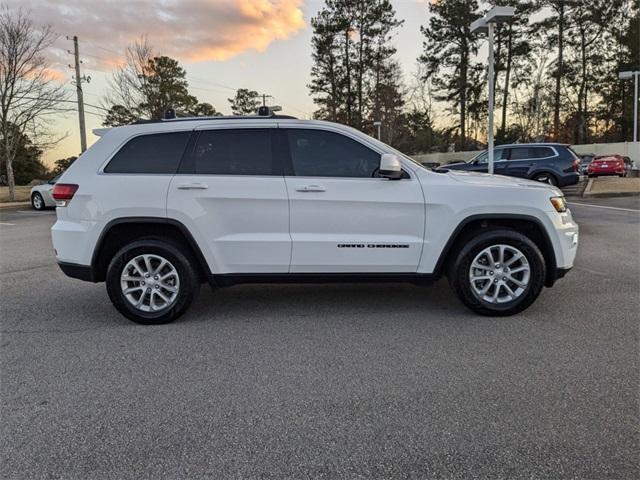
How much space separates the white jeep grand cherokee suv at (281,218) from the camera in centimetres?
446

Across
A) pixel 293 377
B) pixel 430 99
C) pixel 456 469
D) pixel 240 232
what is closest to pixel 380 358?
pixel 293 377

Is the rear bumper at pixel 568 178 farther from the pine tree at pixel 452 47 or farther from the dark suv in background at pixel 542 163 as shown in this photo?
the pine tree at pixel 452 47

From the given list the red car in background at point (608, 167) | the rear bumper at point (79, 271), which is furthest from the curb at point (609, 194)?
the rear bumper at point (79, 271)

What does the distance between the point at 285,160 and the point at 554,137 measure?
165 ft

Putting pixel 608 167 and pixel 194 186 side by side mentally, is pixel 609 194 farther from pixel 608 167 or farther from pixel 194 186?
pixel 194 186

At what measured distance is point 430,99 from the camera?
49031 mm

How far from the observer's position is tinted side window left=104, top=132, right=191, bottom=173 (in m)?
4.54

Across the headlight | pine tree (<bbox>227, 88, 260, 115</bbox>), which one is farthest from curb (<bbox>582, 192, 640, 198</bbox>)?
pine tree (<bbox>227, 88, 260, 115</bbox>)

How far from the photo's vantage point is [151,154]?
4574mm

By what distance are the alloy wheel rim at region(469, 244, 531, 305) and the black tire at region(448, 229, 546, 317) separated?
3 cm

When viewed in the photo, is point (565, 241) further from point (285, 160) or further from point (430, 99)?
point (430, 99)

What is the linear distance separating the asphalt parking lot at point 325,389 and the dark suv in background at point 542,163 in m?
11.9

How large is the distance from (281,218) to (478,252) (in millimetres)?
1829

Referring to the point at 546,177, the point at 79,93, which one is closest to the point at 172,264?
the point at 546,177
